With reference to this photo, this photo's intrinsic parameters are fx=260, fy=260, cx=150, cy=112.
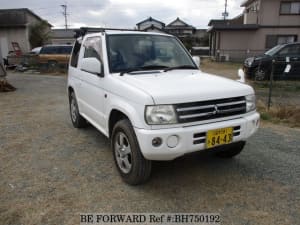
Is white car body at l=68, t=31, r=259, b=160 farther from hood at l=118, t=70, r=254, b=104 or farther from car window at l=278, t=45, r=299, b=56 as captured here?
car window at l=278, t=45, r=299, b=56

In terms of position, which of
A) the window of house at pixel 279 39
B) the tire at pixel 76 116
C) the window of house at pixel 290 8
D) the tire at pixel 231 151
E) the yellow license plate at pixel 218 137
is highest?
the window of house at pixel 290 8

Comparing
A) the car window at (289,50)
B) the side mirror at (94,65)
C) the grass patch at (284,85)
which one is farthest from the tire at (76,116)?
the car window at (289,50)

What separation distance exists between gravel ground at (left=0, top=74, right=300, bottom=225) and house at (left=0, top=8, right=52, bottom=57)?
25492 millimetres

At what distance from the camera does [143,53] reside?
3.64 metres

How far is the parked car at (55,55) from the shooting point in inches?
661

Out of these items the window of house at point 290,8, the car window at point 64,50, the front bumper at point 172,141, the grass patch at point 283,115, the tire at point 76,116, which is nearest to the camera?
the front bumper at point 172,141

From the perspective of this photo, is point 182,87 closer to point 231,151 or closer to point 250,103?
point 250,103

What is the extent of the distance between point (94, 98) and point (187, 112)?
67.4 inches

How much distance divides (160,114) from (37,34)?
29.3 meters

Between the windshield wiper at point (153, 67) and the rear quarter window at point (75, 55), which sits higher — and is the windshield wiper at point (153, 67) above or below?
below

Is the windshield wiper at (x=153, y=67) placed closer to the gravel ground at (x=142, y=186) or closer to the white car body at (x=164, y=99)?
the white car body at (x=164, y=99)

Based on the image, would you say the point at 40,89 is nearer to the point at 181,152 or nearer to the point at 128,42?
the point at 128,42

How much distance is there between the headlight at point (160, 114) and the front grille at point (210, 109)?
0.22ft

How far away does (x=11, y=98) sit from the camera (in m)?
8.62
